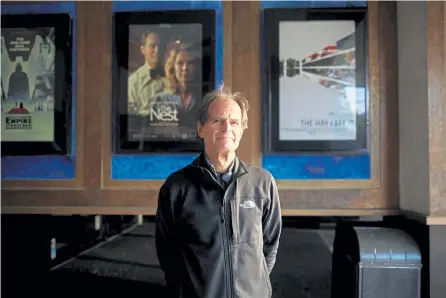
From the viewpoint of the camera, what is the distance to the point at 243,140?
3.02m

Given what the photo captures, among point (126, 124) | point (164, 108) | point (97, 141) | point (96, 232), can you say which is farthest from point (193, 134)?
point (96, 232)

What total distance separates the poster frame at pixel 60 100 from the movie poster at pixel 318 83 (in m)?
1.70

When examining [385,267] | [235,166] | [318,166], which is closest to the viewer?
[235,166]

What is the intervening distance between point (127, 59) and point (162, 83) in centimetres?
34

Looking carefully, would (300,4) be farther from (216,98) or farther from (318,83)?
(216,98)

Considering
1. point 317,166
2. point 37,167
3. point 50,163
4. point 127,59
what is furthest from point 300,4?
point 37,167

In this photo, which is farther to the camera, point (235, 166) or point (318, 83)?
point (318, 83)

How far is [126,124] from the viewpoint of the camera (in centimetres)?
309

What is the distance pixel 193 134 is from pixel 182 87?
0.39m

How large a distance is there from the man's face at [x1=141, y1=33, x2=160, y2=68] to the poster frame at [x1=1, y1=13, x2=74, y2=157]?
0.61 metres

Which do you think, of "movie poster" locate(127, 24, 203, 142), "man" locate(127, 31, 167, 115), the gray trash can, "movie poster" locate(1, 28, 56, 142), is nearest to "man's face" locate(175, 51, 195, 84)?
"movie poster" locate(127, 24, 203, 142)

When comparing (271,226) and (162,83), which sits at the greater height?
(162,83)

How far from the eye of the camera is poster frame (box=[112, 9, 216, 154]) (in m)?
3.05

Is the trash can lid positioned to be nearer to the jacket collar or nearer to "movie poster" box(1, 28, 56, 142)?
the jacket collar
